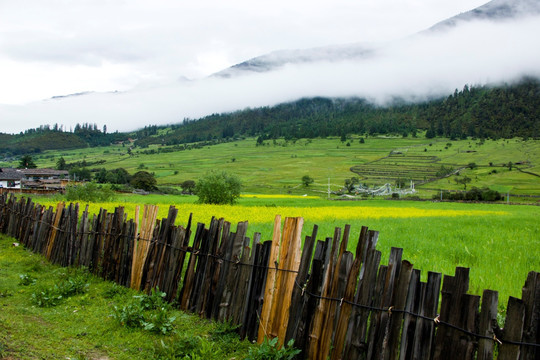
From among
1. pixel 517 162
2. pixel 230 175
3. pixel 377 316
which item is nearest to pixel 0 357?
pixel 377 316

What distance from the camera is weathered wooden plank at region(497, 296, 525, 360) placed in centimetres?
379

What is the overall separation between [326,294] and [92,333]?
12.9 ft

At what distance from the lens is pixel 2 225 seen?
19156 mm

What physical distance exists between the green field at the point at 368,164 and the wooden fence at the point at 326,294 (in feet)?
264

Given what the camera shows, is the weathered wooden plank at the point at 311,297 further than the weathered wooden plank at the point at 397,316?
Yes

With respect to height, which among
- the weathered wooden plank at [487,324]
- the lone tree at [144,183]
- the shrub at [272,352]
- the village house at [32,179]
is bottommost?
the village house at [32,179]

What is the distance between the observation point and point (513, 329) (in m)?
3.84

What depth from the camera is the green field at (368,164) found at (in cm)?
10900

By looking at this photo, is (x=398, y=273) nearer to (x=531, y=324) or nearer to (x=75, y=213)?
(x=531, y=324)

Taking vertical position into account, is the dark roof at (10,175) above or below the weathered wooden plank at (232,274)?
below

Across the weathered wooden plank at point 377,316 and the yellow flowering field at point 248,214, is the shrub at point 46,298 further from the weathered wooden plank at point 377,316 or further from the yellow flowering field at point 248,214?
the yellow flowering field at point 248,214

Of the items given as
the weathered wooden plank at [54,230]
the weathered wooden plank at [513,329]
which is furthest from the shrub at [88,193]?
the weathered wooden plank at [513,329]

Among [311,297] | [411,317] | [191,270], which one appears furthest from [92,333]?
[411,317]

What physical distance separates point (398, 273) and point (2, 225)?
20055 mm
